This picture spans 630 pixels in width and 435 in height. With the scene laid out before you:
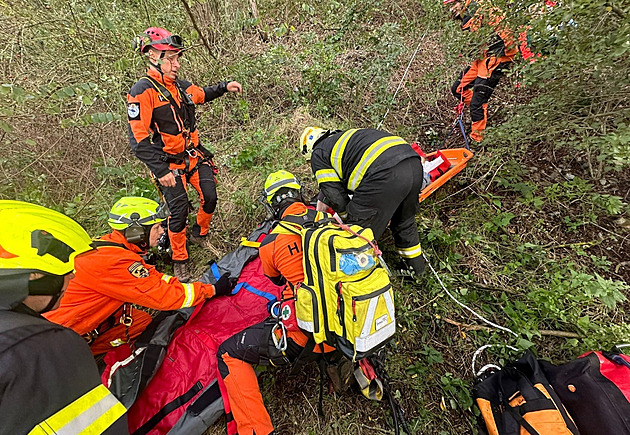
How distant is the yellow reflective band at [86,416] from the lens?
847 millimetres

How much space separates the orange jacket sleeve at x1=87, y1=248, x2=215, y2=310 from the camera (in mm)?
2010

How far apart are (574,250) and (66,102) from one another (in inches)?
273

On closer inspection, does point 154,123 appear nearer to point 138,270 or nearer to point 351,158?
point 138,270

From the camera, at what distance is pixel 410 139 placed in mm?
4867

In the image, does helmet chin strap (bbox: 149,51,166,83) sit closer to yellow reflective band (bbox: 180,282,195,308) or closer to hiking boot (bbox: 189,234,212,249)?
hiking boot (bbox: 189,234,212,249)

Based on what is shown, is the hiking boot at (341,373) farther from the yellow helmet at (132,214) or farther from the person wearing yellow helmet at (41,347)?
the yellow helmet at (132,214)

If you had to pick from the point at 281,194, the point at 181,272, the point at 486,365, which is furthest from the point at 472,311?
the point at 181,272

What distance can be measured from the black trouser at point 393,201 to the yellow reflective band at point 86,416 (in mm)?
2204

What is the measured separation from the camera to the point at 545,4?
2443 millimetres

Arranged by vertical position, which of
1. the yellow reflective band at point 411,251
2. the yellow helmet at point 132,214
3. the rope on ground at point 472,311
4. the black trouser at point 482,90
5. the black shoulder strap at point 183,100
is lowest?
the rope on ground at point 472,311

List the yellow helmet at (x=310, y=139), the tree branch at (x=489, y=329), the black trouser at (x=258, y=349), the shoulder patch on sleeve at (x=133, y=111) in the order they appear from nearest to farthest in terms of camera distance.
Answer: the black trouser at (x=258, y=349)
the tree branch at (x=489, y=329)
the shoulder patch on sleeve at (x=133, y=111)
the yellow helmet at (x=310, y=139)

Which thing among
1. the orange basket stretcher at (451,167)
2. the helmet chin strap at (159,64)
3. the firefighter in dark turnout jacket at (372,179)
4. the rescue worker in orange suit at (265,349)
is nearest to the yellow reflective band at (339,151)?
the firefighter in dark turnout jacket at (372,179)

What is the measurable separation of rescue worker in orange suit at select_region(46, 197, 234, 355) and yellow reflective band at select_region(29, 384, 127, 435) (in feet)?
3.60

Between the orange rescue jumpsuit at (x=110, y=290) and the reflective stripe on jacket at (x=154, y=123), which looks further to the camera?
the reflective stripe on jacket at (x=154, y=123)
